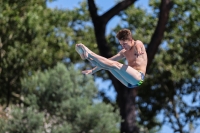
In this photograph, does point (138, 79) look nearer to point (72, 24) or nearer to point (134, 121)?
point (134, 121)

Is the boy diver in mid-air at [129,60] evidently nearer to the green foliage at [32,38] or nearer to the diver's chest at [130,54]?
the diver's chest at [130,54]

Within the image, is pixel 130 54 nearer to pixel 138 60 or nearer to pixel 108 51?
pixel 138 60

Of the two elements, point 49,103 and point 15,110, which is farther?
point 49,103

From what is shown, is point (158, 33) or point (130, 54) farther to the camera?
point (158, 33)

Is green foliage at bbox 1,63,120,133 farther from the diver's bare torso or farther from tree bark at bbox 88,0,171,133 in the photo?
the diver's bare torso

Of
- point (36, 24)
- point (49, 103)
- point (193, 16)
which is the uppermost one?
point (36, 24)

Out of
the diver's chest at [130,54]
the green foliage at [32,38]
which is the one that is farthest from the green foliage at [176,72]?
the diver's chest at [130,54]

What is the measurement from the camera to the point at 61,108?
60.9 feet

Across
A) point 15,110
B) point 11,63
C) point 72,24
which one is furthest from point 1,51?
point 15,110

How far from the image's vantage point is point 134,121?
18.5 m

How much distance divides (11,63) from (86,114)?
29.9ft

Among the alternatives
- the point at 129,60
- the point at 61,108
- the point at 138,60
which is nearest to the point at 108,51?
the point at 61,108

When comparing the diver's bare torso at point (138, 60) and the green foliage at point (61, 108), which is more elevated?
the diver's bare torso at point (138, 60)

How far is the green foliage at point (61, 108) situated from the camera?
17.6 meters
